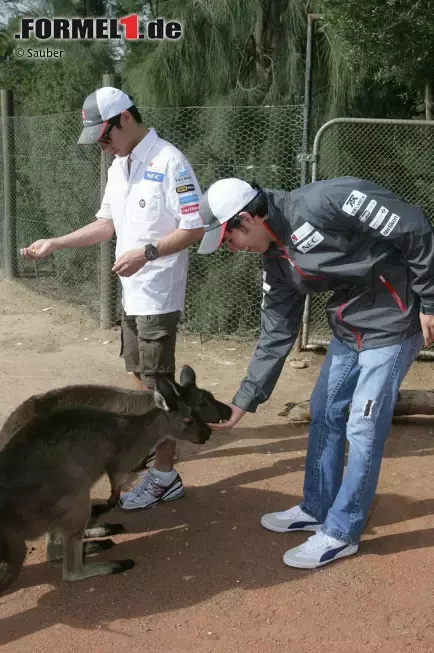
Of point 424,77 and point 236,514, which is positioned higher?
point 424,77

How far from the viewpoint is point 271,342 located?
13.3ft

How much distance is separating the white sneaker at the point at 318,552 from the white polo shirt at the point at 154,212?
5.02 feet

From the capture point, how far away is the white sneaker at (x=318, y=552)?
12.7 ft

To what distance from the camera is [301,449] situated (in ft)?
18.1

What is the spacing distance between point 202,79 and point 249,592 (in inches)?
255

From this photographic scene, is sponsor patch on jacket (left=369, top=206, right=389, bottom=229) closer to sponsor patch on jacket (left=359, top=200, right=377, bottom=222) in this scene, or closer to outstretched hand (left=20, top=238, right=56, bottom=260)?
sponsor patch on jacket (left=359, top=200, right=377, bottom=222)

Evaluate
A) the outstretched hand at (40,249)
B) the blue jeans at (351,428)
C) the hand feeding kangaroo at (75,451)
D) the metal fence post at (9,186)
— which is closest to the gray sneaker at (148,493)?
the hand feeding kangaroo at (75,451)

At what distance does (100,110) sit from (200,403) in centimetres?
175

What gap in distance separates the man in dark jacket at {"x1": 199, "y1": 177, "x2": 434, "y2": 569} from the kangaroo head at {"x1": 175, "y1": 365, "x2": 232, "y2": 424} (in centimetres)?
20

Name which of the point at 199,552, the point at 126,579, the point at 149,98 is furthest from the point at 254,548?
the point at 149,98

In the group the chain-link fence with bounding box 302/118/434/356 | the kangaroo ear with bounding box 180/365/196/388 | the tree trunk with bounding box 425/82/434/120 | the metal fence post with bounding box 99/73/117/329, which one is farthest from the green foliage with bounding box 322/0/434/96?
the kangaroo ear with bounding box 180/365/196/388

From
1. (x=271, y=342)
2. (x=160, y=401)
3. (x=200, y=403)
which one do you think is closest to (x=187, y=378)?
(x=200, y=403)

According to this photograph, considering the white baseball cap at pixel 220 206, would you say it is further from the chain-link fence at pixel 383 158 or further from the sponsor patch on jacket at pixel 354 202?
the chain-link fence at pixel 383 158

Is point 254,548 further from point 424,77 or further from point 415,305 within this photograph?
point 424,77
